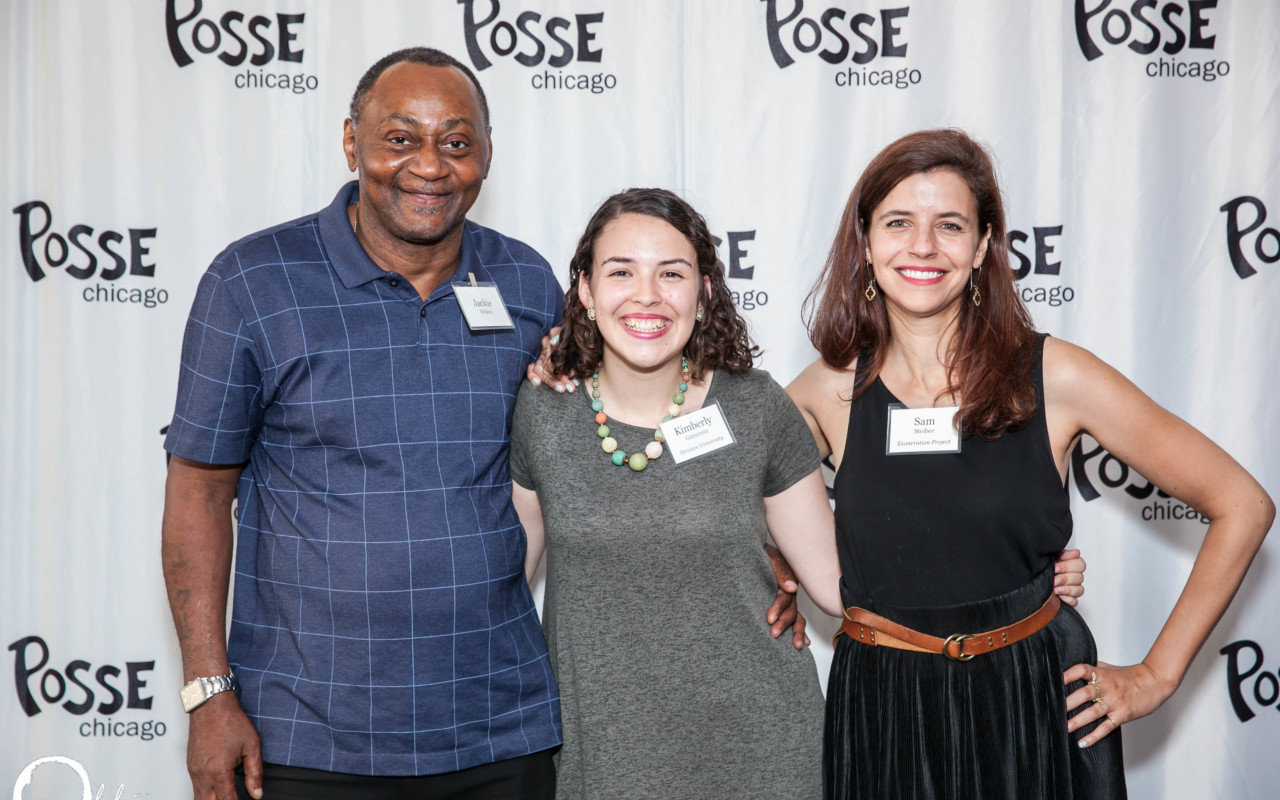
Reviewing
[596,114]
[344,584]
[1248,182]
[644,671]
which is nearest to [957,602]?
[644,671]

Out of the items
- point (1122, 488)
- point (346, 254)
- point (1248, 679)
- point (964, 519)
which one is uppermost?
point (346, 254)

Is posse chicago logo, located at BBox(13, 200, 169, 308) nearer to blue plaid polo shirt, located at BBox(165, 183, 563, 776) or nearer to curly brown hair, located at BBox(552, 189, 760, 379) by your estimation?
blue plaid polo shirt, located at BBox(165, 183, 563, 776)

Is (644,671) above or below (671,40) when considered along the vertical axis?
below

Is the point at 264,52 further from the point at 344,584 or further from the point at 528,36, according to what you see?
the point at 344,584

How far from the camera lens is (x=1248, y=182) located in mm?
2621

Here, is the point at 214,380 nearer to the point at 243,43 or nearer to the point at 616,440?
the point at 616,440

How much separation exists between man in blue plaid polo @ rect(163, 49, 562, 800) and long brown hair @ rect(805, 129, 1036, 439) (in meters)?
0.71

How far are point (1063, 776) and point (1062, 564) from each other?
37 centimetres

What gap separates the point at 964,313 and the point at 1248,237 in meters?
1.48

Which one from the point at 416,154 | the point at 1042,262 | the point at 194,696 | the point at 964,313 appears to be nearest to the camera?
the point at 194,696

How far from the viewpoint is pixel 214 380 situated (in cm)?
153

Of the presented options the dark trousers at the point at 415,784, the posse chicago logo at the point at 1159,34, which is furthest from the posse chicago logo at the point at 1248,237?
the dark trousers at the point at 415,784

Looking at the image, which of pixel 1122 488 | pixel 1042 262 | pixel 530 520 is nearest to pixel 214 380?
pixel 530 520

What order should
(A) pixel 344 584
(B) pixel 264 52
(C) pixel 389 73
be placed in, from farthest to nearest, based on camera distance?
(B) pixel 264 52 → (C) pixel 389 73 → (A) pixel 344 584
